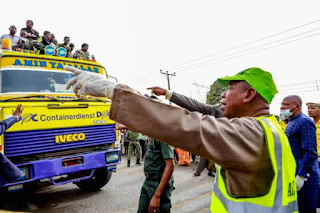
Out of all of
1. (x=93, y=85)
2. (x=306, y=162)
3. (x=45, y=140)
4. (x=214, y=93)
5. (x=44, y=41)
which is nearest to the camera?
(x=93, y=85)

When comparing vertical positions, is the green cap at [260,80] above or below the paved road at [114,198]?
above

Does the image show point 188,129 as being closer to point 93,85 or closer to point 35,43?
point 93,85

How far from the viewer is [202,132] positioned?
2.65 ft

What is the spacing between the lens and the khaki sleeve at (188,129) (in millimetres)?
800

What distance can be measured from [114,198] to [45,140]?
6.41 ft

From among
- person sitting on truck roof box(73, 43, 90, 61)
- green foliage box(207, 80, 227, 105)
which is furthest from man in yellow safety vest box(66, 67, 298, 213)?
green foliage box(207, 80, 227, 105)

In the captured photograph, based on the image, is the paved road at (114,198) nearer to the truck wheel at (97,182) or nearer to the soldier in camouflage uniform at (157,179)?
the truck wheel at (97,182)

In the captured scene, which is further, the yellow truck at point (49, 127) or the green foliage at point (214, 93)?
the green foliage at point (214, 93)

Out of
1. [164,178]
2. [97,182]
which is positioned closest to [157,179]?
[164,178]

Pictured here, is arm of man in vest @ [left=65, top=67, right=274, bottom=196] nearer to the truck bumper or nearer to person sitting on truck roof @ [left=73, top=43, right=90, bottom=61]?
the truck bumper

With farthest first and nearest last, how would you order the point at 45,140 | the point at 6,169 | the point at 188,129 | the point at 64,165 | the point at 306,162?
1. the point at 64,165
2. the point at 45,140
3. the point at 6,169
4. the point at 306,162
5. the point at 188,129

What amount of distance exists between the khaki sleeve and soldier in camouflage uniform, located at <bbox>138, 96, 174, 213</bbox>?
1.78 meters

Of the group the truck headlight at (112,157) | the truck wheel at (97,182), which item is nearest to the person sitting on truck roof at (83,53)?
the truck headlight at (112,157)

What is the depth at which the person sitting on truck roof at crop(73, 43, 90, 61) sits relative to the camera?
651cm
